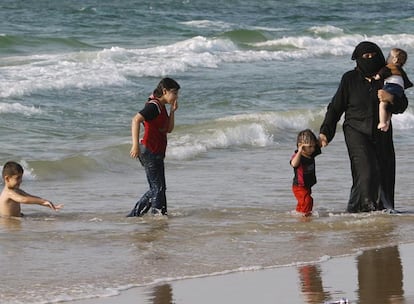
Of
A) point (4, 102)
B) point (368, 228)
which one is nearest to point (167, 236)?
point (368, 228)

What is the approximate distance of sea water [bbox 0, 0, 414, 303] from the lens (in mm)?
8609

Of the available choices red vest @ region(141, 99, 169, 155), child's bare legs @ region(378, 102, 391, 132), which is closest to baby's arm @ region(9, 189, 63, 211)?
red vest @ region(141, 99, 169, 155)

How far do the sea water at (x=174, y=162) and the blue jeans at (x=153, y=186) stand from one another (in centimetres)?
15

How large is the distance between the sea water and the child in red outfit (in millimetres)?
161

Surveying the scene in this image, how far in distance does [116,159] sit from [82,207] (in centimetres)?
273

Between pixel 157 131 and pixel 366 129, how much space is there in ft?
5.45

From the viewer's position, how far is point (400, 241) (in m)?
9.20

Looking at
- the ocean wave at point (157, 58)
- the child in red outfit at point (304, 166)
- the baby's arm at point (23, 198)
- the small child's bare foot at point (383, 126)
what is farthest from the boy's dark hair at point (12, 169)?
the ocean wave at point (157, 58)

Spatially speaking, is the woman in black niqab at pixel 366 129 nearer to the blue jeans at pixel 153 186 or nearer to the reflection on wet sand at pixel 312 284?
the blue jeans at pixel 153 186

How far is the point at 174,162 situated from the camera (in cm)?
1363

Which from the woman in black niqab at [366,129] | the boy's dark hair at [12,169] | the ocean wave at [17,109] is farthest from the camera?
the ocean wave at [17,109]

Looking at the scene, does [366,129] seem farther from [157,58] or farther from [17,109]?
[157,58]

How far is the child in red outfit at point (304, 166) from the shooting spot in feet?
33.2

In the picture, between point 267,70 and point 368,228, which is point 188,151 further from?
point 267,70
